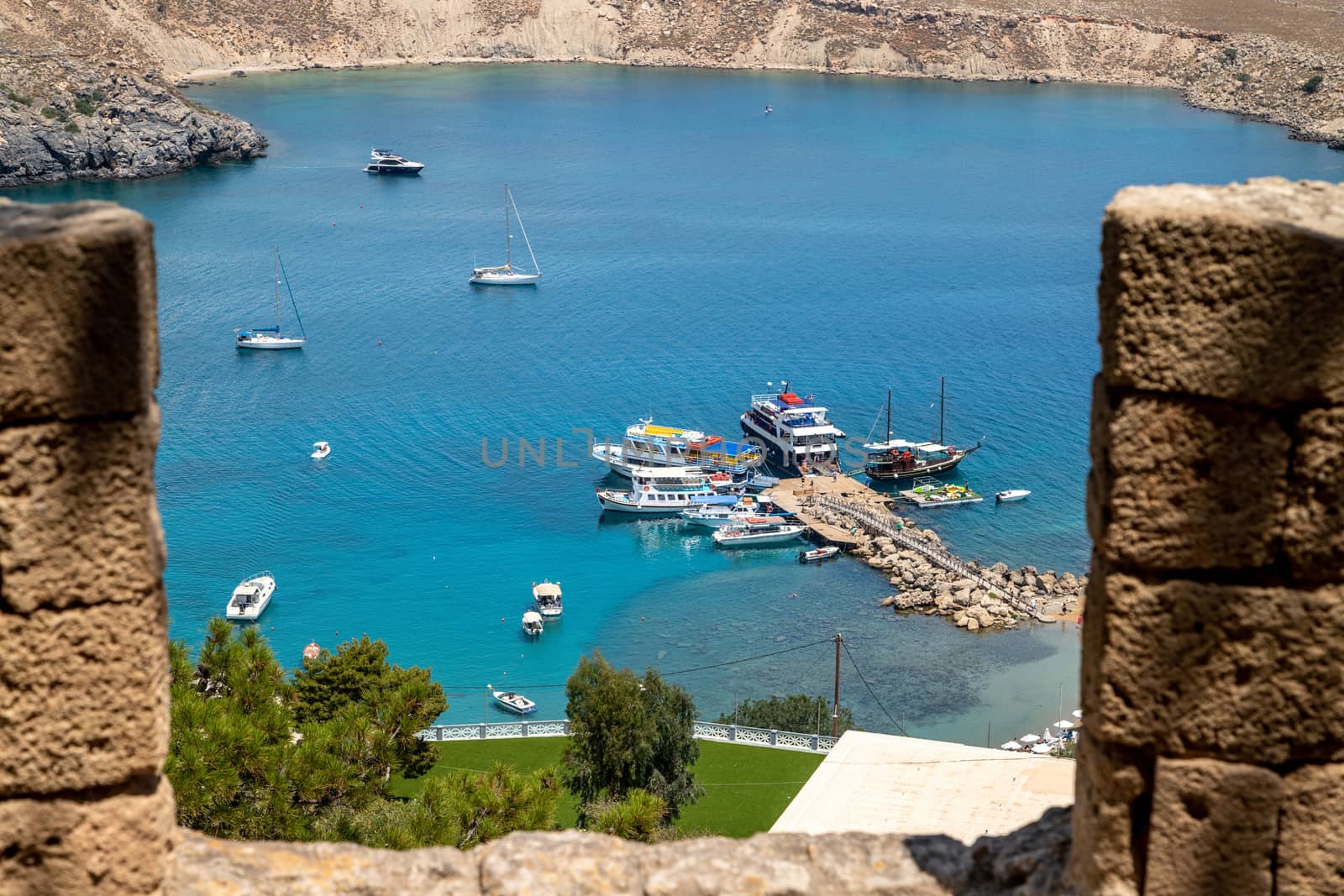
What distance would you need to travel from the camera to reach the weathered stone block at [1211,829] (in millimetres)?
4570

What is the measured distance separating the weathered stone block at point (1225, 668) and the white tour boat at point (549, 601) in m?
46.0

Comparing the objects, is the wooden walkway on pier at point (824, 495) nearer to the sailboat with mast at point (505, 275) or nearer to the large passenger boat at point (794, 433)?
the large passenger boat at point (794, 433)

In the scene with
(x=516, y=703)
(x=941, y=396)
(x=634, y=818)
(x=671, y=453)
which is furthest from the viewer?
(x=941, y=396)

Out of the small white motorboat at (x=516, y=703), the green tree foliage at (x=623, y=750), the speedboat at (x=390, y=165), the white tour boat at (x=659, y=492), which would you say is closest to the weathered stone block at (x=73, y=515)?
the green tree foliage at (x=623, y=750)

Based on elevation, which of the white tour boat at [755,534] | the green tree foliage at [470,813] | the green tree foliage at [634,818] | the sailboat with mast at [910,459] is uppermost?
the green tree foliage at [470,813]

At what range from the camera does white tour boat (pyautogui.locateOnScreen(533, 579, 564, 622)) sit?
5012cm

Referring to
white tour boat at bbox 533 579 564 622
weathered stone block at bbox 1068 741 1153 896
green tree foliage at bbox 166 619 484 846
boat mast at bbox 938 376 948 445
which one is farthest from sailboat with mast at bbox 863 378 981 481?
weathered stone block at bbox 1068 741 1153 896

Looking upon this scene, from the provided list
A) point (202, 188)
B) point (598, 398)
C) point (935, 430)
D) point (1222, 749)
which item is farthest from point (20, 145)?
point (1222, 749)

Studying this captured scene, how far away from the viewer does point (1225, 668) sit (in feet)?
15.0

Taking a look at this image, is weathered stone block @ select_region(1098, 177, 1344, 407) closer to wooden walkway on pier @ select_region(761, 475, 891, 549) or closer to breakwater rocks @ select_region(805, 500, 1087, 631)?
breakwater rocks @ select_region(805, 500, 1087, 631)

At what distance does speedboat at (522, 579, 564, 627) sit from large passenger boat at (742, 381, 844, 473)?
15178 mm

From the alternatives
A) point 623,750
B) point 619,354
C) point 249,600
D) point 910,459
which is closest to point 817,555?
point 910,459

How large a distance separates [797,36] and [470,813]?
161 meters

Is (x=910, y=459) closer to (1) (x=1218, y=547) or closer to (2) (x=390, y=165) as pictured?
(1) (x=1218, y=547)
